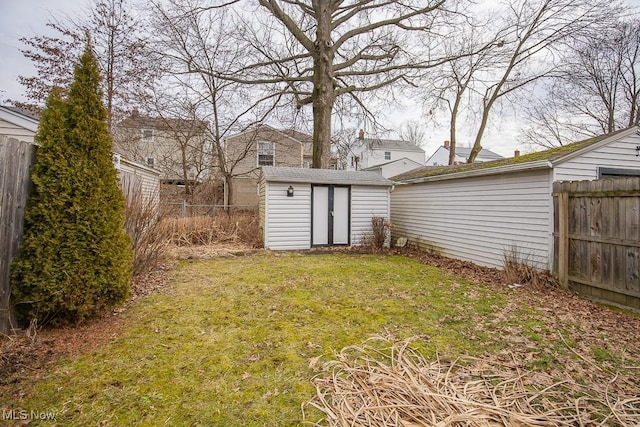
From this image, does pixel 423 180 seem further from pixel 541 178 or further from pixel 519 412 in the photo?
pixel 519 412

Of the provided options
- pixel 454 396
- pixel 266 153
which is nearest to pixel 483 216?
pixel 454 396

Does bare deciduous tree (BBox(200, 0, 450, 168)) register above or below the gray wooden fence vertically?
above

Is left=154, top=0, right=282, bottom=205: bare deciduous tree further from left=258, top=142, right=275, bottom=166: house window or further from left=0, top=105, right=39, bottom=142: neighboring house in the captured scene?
left=0, top=105, right=39, bottom=142: neighboring house

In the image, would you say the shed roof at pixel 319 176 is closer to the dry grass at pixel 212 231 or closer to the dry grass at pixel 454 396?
the dry grass at pixel 212 231

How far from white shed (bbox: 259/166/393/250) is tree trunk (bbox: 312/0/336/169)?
2557 millimetres

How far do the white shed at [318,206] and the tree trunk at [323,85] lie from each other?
8.39 feet

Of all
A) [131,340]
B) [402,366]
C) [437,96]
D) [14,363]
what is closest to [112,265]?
[131,340]

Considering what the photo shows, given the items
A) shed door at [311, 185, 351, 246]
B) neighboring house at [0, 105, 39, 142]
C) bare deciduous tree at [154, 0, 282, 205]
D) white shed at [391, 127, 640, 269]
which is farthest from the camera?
bare deciduous tree at [154, 0, 282, 205]

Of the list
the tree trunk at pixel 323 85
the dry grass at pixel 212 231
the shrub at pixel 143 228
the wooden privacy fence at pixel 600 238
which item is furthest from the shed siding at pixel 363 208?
the shrub at pixel 143 228

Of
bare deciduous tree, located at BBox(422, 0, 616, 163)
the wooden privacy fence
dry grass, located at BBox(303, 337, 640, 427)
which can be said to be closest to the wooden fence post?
the wooden privacy fence

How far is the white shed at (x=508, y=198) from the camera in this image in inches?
223

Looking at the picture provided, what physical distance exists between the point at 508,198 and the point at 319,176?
5.20 m

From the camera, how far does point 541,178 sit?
5801 millimetres

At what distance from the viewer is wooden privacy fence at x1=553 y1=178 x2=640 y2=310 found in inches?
172
